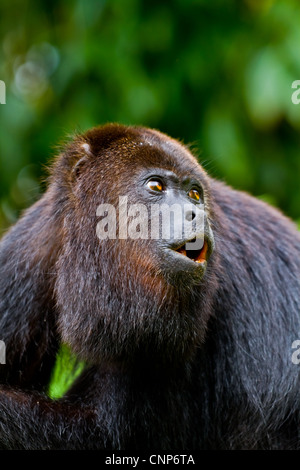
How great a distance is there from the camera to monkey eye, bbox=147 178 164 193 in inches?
129

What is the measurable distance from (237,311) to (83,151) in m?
1.15

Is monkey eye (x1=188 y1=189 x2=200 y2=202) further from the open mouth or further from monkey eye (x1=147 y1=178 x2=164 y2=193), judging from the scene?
the open mouth

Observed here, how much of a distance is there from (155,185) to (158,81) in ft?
11.1

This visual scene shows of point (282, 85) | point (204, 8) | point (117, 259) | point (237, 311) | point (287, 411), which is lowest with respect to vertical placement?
point (287, 411)

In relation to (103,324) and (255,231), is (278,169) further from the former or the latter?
(103,324)

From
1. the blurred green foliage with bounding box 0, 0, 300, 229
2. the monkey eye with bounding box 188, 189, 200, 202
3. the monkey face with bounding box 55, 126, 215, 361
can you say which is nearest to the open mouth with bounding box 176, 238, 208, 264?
the monkey face with bounding box 55, 126, 215, 361

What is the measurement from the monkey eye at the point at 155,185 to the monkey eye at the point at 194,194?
14 cm

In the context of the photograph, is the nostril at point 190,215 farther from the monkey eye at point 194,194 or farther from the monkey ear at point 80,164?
the monkey ear at point 80,164

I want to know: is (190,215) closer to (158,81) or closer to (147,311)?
(147,311)

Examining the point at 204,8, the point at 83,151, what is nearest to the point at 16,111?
the point at 204,8

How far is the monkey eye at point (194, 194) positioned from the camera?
3355 millimetres

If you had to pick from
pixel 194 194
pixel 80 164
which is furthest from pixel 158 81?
pixel 194 194

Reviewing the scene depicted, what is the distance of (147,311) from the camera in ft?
10.6

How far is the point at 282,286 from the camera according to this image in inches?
156
